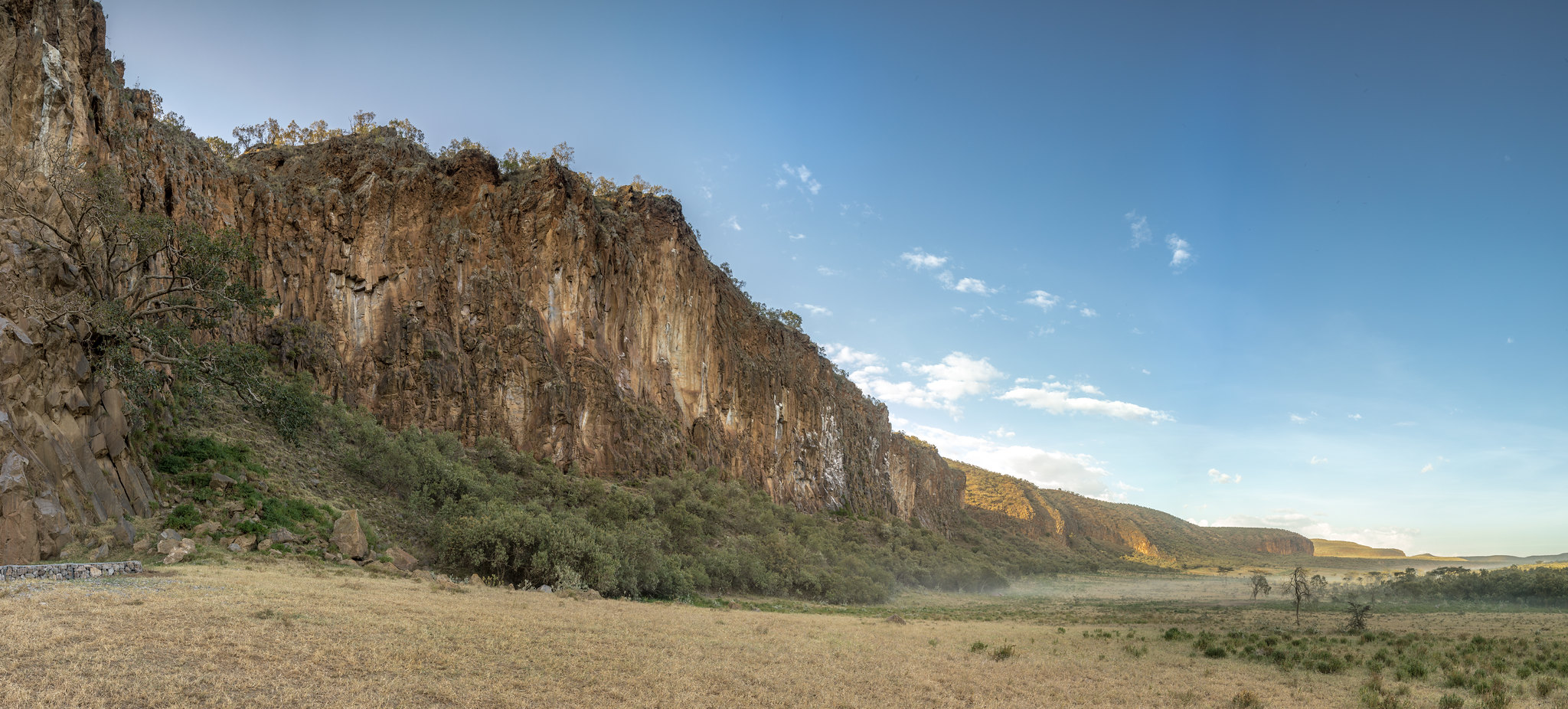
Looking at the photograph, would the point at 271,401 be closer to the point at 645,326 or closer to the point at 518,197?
the point at 518,197

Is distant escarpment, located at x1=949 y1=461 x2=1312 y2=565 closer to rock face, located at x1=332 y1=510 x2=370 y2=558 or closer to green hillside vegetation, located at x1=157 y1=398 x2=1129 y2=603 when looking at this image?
green hillside vegetation, located at x1=157 y1=398 x2=1129 y2=603

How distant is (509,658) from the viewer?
10641 mm

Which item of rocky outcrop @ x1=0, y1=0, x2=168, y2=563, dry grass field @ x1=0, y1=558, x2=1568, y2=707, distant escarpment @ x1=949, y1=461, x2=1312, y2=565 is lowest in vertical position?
distant escarpment @ x1=949, y1=461, x2=1312, y2=565

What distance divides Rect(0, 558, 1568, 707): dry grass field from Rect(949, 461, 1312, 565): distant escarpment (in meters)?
123

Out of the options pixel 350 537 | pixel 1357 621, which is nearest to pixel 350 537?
pixel 350 537

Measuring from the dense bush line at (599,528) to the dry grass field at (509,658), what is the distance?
4.27 metres

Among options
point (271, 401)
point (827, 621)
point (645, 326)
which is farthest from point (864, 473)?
point (271, 401)

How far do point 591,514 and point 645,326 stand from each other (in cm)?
2429

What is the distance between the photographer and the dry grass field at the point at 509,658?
785 cm

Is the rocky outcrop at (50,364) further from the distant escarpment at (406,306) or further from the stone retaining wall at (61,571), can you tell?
the stone retaining wall at (61,571)

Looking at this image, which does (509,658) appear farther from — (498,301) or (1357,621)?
(498,301)

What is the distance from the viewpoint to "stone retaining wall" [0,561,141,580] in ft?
41.7

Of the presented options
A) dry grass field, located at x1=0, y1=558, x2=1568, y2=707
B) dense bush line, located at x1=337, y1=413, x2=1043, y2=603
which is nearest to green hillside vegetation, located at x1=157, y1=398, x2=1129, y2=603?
dense bush line, located at x1=337, y1=413, x2=1043, y2=603

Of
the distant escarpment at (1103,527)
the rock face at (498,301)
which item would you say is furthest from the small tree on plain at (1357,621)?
the distant escarpment at (1103,527)
